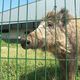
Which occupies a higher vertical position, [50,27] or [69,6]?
[69,6]

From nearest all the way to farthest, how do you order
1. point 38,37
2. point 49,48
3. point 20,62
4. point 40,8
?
point 38,37, point 49,48, point 20,62, point 40,8

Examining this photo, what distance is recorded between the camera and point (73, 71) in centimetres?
754

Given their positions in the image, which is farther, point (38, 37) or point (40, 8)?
point (40, 8)

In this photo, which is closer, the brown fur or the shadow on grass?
the brown fur

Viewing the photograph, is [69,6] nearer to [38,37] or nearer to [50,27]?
[50,27]

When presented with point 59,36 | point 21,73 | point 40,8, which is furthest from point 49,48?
point 40,8

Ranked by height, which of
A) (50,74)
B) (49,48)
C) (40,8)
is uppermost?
(40,8)

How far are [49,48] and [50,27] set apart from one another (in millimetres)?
461

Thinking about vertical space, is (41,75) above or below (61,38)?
below

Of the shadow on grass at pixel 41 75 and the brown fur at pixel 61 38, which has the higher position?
the brown fur at pixel 61 38

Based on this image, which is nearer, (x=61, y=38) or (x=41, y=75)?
(x=61, y=38)

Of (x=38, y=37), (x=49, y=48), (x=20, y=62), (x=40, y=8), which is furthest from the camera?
(x=40, y=8)

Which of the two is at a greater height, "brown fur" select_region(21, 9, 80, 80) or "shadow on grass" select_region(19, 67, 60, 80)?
"brown fur" select_region(21, 9, 80, 80)

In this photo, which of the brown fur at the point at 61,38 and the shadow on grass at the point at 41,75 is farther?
the shadow on grass at the point at 41,75
